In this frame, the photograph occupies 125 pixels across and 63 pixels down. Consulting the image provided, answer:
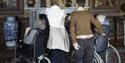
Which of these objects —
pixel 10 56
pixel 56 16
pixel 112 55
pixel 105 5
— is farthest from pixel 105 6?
pixel 56 16

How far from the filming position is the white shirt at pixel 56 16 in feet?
22.1

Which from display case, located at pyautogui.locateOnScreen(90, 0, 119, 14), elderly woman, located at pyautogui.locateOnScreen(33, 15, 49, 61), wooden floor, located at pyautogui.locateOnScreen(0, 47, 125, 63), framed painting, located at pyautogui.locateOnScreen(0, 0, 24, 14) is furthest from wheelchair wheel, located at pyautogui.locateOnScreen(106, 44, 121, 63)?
framed painting, located at pyautogui.locateOnScreen(0, 0, 24, 14)

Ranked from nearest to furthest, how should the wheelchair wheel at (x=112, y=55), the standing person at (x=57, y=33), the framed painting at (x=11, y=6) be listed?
the standing person at (x=57, y=33)
the wheelchair wheel at (x=112, y=55)
the framed painting at (x=11, y=6)

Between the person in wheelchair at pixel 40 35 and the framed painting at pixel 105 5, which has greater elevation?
the framed painting at pixel 105 5

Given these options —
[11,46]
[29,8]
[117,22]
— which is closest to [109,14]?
[117,22]

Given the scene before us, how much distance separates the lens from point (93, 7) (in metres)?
11.4

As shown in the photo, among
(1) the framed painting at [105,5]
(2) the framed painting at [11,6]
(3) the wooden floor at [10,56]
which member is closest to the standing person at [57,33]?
(3) the wooden floor at [10,56]

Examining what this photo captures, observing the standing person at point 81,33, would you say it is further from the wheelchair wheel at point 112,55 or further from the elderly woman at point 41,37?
the wheelchair wheel at point 112,55

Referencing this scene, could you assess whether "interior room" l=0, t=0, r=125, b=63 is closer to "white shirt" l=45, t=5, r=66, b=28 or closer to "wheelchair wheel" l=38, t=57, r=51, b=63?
"wheelchair wheel" l=38, t=57, r=51, b=63

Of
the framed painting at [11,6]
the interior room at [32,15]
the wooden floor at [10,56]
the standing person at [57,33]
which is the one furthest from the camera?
the framed painting at [11,6]

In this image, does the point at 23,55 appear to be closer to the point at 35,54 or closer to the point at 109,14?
the point at 35,54

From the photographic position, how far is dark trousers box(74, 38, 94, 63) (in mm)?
6449

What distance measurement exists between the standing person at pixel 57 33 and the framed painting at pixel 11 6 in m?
4.48

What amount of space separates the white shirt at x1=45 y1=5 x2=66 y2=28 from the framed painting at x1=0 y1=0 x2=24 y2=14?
4.49m
